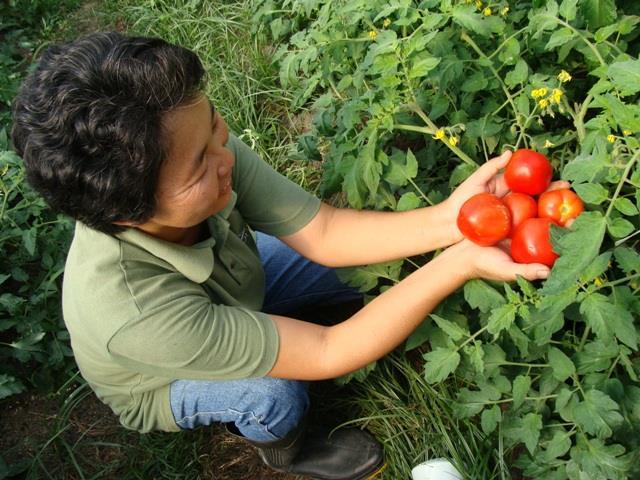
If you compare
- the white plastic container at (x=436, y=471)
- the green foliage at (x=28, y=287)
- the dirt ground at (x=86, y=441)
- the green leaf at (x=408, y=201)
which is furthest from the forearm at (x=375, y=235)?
the green foliage at (x=28, y=287)

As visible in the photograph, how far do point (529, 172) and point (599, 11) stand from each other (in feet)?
1.51

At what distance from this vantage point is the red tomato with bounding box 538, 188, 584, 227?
1.56 m

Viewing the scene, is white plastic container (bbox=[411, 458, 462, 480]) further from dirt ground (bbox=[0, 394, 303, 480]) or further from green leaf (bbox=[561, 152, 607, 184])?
green leaf (bbox=[561, 152, 607, 184])

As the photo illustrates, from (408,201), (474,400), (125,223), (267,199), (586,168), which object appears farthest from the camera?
(267,199)

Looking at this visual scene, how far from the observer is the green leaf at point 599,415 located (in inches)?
60.6

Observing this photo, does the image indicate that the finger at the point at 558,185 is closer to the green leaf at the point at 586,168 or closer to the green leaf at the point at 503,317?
the green leaf at the point at 586,168

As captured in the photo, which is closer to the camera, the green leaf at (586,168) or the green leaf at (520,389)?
the green leaf at (586,168)

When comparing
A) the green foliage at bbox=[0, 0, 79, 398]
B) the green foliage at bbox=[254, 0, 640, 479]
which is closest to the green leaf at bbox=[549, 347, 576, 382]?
the green foliage at bbox=[254, 0, 640, 479]

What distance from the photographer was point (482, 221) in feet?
5.32

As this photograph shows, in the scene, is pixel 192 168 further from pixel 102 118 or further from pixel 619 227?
pixel 619 227

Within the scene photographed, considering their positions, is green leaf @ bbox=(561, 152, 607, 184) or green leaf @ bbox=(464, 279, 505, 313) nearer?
green leaf @ bbox=(561, 152, 607, 184)

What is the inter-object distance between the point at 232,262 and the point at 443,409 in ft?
2.88

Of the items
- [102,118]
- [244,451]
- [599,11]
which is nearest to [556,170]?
[599,11]

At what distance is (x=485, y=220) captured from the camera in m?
1.62
